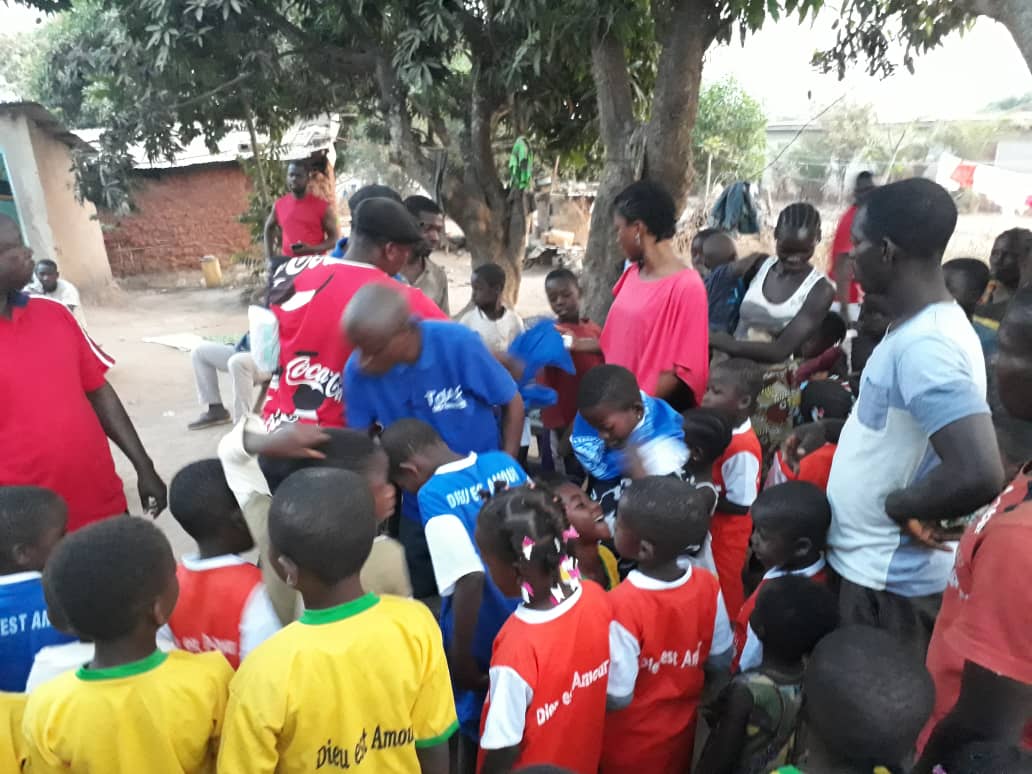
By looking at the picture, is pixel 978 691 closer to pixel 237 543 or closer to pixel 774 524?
pixel 774 524

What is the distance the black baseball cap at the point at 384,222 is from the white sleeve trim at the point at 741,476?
4.72 feet

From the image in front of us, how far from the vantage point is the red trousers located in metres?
2.73

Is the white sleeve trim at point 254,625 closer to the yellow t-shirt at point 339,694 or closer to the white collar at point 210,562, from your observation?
the white collar at point 210,562

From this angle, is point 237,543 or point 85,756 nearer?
point 85,756

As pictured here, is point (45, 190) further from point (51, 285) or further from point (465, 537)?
point (465, 537)

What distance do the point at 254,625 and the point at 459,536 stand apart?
0.55 metres

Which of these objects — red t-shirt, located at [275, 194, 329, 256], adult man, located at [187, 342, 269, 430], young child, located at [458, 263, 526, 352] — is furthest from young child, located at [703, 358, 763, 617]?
red t-shirt, located at [275, 194, 329, 256]

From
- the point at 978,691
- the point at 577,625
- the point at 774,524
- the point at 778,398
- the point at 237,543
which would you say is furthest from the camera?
the point at 778,398

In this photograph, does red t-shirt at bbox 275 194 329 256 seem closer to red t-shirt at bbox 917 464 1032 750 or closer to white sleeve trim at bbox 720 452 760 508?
white sleeve trim at bbox 720 452 760 508

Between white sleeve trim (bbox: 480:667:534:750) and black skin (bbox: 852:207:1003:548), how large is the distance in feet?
3.18

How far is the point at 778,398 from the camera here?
3295 millimetres

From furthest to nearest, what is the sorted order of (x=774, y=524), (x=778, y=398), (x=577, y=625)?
(x=778, y=398)
(x=774, y=524)
(x=577, y=625)

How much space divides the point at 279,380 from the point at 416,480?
2.51ft

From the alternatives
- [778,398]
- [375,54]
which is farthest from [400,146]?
[778,398]
